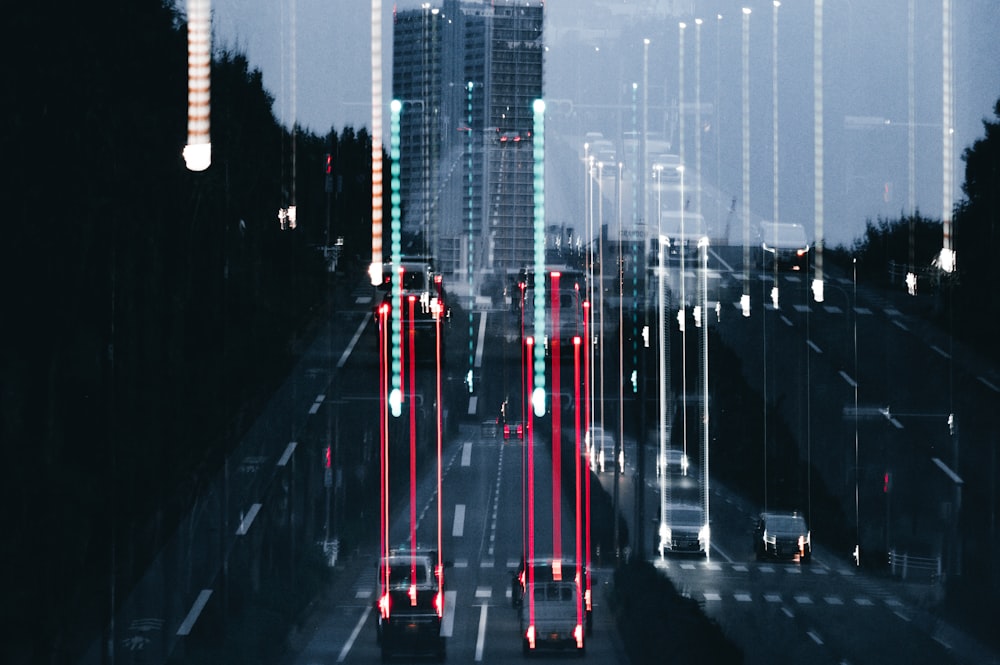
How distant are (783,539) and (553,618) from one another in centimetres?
444

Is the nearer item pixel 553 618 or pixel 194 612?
pixel 553 618

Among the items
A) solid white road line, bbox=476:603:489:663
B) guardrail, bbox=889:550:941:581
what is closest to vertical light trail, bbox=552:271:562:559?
solid white road line, bbox=476:603:489:663

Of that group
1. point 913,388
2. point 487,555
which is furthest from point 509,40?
point 913,388

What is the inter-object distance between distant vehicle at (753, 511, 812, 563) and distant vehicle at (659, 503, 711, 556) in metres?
0.55

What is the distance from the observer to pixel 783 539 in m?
12.4

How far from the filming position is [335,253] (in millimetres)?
13609

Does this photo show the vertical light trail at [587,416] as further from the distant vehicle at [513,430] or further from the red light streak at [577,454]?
the distant vehicle at [513,430]

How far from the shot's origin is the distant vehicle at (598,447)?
37.4 feet

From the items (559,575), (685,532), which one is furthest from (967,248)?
(559,575)

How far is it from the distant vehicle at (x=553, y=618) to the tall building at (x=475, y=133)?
294 centimetres

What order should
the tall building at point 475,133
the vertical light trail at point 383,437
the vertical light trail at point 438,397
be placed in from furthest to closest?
the vertical light trail at point 383,437 < the tall building at point 475,133 < the vertical light trail at point 438,397

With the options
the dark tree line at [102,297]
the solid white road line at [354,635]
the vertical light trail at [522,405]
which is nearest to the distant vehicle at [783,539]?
the vertical light trail at [522,405]

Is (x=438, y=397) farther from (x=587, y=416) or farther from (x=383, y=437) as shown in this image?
(x=587, y=416)

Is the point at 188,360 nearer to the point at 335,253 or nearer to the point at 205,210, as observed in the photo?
the point at 205,210
